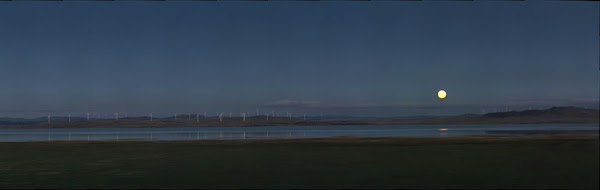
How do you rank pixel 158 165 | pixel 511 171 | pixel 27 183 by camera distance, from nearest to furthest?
pixel 27 183
pixel 511 171
pixel 158 165

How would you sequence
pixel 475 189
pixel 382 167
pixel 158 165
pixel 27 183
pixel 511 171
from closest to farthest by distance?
pixel 475 189, pixel 27 183, pixel 511 171, pixel 382 167, pixel 158 165

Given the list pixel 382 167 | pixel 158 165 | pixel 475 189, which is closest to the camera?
pixel 475 189

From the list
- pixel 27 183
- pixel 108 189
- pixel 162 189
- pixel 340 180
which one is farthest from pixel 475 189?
pixel 27 183

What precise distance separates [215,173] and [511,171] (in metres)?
18.8

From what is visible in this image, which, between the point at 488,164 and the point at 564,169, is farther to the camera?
the point at 488,164

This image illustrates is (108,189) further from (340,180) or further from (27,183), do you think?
(340,180)

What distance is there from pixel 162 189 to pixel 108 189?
8.89 feet

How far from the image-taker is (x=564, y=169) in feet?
115

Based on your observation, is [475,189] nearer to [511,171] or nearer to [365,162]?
[511,171]

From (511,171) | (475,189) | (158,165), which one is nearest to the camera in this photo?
(475,189)

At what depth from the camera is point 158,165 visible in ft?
138

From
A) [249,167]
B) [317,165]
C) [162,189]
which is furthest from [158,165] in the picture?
[162,189]

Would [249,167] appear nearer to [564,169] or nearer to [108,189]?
[108,189]

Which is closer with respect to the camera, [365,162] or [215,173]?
[215,173]
